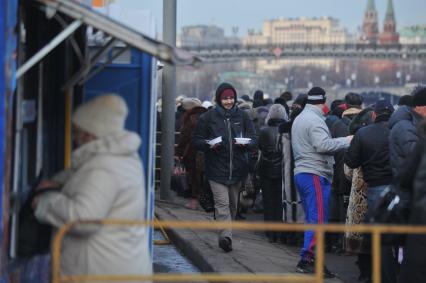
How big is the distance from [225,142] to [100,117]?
5.10m

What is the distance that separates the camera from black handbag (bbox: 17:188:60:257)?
6.11 meters

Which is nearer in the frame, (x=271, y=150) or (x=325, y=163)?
(x=325, y=163)

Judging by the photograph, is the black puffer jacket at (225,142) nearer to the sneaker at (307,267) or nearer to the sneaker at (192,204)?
the sneaker at (307,267)

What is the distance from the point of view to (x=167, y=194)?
17141 millimetres

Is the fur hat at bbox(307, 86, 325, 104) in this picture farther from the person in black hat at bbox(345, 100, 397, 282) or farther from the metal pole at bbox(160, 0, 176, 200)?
the metal pole at bbox(160, 0, 176, 200)

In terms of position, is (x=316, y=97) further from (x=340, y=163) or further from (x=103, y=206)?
(x=103, y=206)

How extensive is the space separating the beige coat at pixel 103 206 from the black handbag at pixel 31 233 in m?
0.44

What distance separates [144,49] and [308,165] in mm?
4360

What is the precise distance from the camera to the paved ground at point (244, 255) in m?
10.0

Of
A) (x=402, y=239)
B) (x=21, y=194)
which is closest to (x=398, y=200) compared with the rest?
(x=402, y=239)

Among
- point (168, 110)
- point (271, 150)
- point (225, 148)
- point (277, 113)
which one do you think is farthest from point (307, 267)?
point (168, 110)

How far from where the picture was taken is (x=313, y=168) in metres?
9.98

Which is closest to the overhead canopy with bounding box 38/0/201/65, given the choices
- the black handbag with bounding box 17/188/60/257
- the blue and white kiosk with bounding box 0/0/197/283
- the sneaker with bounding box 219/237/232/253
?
the blue and white kiosk with bounding box 0/0/197/283

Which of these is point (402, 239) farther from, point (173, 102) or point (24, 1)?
point (173, 102)
